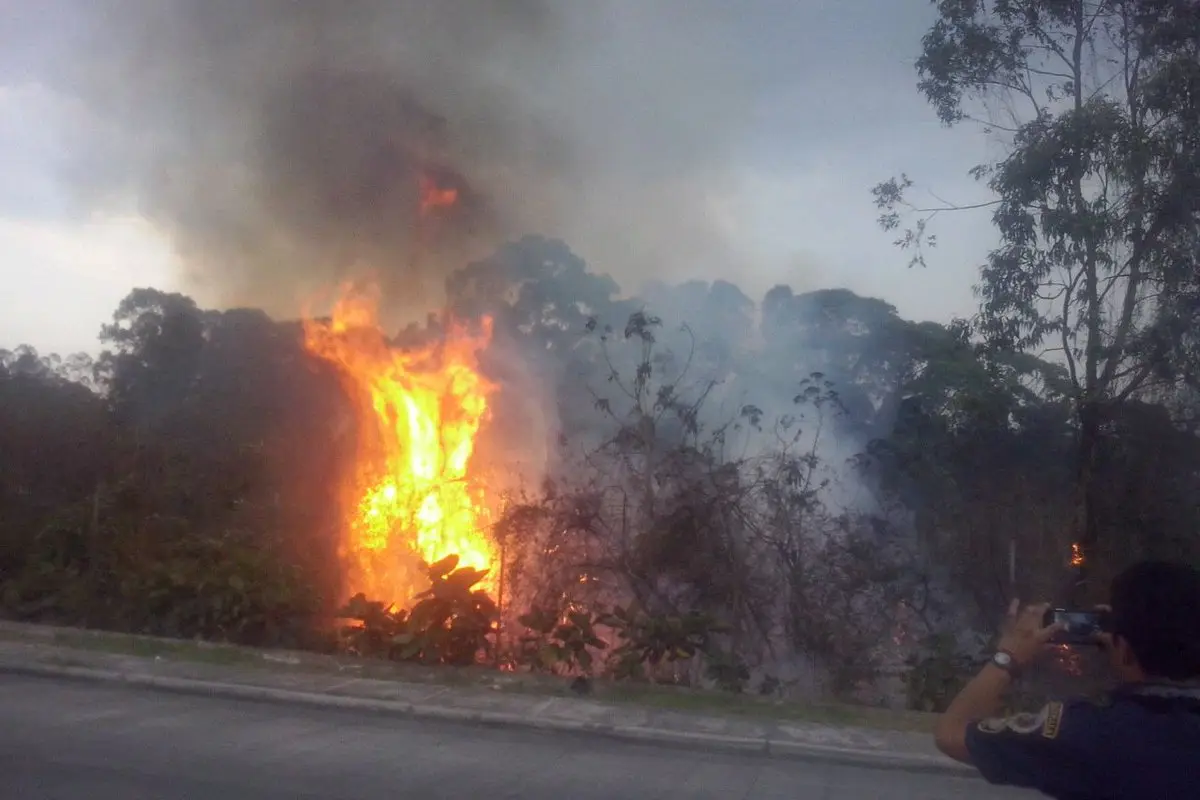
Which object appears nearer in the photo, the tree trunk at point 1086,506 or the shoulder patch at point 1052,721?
the shoulder patch at point 1052,721

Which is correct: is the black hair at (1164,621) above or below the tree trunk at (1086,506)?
below

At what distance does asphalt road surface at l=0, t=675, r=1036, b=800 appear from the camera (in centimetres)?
614

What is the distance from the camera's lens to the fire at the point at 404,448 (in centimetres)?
1363

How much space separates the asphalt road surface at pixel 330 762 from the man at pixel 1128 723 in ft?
15.1

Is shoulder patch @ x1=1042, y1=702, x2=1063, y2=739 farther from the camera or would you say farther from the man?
the camera

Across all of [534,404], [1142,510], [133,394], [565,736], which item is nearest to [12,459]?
[133,394]

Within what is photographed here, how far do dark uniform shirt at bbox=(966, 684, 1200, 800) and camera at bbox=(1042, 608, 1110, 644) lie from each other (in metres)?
0.21

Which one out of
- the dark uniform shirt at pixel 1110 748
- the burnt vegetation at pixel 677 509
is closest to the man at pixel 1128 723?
the dark uniform shirt at pixel 1110 748

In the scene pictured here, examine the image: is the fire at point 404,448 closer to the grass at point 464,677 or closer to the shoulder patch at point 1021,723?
the grass at point 464,677

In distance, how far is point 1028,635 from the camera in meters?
2.40

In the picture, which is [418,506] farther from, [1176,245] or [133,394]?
[1176,245]

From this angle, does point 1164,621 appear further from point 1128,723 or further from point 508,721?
point 508,721

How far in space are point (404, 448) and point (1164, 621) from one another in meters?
12.6

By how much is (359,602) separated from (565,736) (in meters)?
3.64
